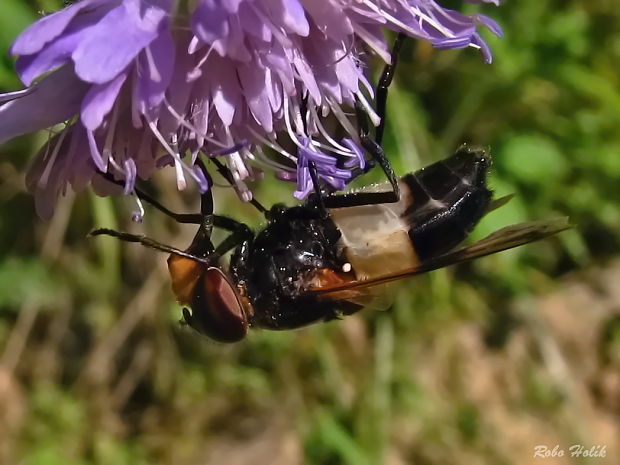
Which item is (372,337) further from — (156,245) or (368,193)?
(156,245)

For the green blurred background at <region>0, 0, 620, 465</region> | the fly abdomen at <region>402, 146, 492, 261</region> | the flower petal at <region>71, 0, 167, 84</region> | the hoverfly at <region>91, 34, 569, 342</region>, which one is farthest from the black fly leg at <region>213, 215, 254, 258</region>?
the green blurred background at <region>0, 0, 620, 465</region>

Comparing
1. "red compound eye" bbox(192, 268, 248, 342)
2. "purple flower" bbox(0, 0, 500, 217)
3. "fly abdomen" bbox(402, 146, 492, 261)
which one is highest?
"purple flower" bbox(0, 0, 500, 217)

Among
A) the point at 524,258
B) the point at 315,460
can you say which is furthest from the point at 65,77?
the point at 524,258

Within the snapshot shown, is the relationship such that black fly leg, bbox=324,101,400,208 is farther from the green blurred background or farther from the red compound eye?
the green blurred background

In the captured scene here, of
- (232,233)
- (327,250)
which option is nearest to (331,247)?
(327,250)

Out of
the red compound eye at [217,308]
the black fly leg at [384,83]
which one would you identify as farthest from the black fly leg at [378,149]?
the red compound eye at [217,308]

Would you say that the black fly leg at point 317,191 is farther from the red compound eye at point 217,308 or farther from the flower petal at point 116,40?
the flower petal at point 116,40
